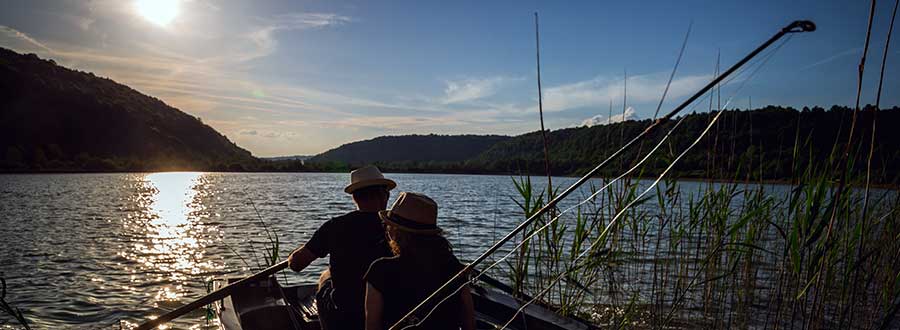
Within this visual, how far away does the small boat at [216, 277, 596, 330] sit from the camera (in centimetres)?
485

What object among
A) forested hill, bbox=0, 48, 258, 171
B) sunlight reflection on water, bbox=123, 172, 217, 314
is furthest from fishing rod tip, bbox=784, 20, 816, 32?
forested hill, bbox=0, 48, 258, 171

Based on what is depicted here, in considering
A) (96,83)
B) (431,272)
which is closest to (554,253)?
(431,272)

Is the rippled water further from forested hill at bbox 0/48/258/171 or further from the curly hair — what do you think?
forested hill at bbox 0/48/258/171

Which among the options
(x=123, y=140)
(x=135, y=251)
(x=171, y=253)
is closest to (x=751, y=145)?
(x=171, y=253)

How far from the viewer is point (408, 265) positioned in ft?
9.91

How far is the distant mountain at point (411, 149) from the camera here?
4830 inches

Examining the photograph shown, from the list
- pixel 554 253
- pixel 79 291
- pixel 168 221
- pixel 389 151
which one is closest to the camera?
pixel 554 253

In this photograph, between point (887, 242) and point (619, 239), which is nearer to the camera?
point (887, 242)

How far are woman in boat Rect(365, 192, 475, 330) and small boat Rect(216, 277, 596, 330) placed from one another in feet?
6.01

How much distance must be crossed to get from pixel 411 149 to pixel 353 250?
12434 cm

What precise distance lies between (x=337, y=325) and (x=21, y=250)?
15.4 meters

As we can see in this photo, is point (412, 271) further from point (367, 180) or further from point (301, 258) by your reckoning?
point (301, 258)

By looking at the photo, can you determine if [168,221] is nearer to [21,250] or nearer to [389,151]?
[21,250]

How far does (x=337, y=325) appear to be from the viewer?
4.32 meters
